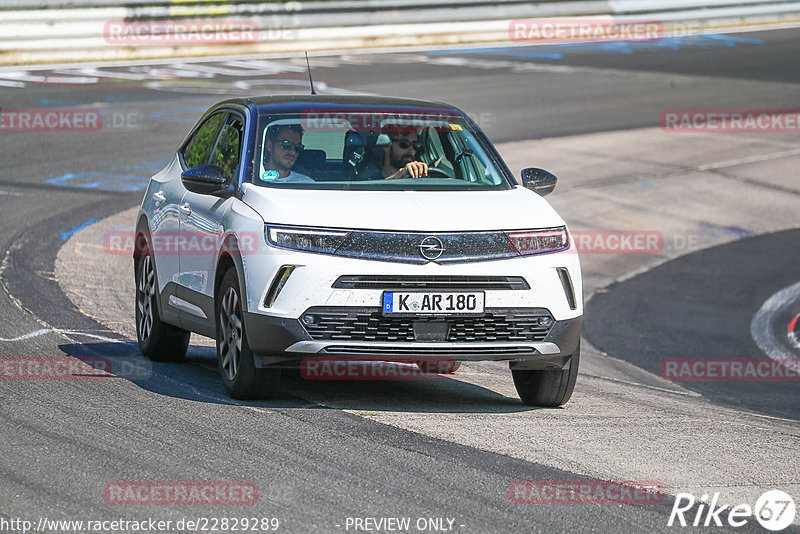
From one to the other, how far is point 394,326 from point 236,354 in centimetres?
101

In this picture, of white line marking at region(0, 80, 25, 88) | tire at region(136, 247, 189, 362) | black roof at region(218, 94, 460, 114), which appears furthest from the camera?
white line marking at region(0, 80, 25, 88)

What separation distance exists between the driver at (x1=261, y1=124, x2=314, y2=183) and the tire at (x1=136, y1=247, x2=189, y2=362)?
60.0 inches

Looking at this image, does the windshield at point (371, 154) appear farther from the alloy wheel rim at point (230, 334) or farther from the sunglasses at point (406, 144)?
the alloy wheel rim at point (230, 334)

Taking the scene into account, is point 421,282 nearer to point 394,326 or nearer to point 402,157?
point 394,326

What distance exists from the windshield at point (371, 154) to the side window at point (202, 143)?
81cm

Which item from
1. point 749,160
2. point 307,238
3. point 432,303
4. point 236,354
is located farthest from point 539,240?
point 749,160

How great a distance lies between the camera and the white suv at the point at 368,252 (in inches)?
275

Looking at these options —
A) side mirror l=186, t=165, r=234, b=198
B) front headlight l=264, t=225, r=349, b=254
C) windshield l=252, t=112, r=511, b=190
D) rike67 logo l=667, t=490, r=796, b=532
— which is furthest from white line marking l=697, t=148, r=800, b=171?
rike67 logo l=667, t=490, r=796, b=532

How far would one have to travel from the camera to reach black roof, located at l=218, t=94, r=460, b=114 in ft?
27.5

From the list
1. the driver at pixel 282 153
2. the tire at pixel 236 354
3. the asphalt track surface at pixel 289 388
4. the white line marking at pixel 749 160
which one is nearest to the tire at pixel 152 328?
the asphalt track surface at pixel 289 388

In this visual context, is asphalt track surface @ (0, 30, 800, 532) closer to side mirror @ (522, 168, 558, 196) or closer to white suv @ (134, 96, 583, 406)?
white suv @ (134, 96, 583, 406)

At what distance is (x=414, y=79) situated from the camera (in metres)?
26.0

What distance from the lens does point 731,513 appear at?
18.2 ft

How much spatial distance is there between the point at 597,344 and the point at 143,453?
7.65m
